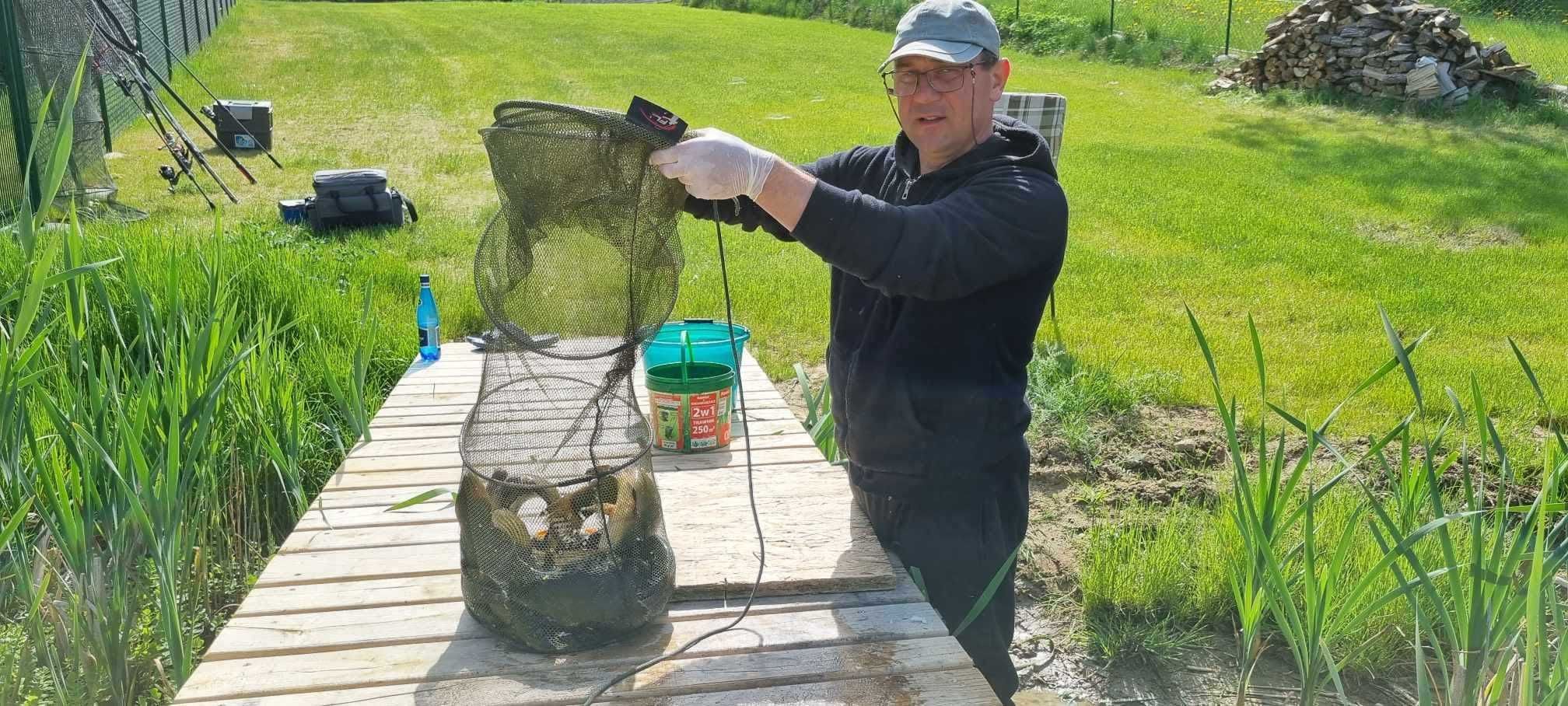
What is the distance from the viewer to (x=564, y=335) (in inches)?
85.4

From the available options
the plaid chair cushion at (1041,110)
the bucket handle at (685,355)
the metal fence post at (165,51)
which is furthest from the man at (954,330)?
the metal fence post at (165,51)

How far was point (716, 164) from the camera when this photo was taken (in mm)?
2039

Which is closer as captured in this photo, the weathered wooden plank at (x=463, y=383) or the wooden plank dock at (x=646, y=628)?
the wooden plank dock at (x=646, y=628)

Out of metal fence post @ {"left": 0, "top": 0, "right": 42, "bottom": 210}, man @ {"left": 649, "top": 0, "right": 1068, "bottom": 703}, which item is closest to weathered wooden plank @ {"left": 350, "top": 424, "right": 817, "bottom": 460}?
man @ {"left": 649, "top": 0, "right": 1068, "bottom": 703}

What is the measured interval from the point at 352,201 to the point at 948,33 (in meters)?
5.93

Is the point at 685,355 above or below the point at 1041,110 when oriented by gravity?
below

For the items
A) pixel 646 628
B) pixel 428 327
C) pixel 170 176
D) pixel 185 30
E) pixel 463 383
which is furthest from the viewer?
pixel 185 30

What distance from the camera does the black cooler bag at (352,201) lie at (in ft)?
24.3

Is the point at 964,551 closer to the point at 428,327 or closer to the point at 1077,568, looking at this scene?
the point at 1077,568

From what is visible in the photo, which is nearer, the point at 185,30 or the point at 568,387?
the point at 568,387

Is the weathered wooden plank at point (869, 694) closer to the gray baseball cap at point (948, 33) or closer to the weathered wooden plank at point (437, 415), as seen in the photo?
the gray baseball cap at point (948, 33)

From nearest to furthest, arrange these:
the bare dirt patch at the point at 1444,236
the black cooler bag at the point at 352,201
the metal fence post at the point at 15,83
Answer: the metal fence post at the point at 15,83, the black cooler bag at the point at 352,201, the bare dirt patch at the point at 1444,236

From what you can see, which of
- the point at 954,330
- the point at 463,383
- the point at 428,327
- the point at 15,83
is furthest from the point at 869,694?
the point at 15,83

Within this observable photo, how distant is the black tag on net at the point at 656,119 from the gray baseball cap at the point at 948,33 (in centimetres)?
63
